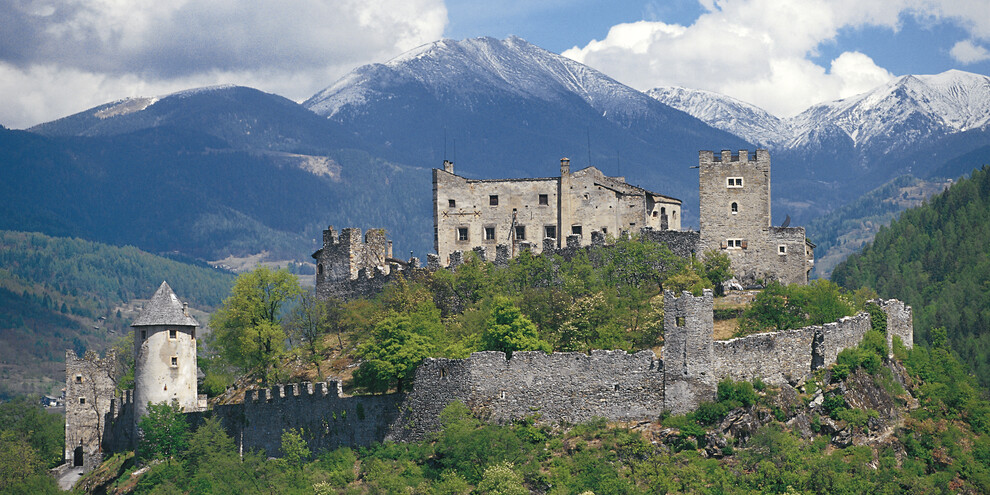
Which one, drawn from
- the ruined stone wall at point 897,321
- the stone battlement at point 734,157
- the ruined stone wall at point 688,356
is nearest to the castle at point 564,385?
the ruined stone wall at point 688,356

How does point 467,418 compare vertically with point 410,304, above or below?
below

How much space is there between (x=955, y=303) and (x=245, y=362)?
129m

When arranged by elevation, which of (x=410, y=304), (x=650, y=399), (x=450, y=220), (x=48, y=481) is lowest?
(x=48, y=481)

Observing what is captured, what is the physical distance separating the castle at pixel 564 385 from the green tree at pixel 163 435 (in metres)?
4.54

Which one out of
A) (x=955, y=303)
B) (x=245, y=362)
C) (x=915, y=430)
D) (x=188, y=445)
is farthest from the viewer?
(x=955, y=303)

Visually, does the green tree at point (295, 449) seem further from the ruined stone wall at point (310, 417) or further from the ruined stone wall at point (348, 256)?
the ruined stone wall at point (348, 256)

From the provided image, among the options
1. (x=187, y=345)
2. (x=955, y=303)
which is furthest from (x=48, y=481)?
(x=955, y=303)

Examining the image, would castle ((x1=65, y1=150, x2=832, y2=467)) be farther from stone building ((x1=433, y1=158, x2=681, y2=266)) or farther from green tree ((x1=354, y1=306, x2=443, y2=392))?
green tree ((x1=354, y1=306, x2=443, y2=392))

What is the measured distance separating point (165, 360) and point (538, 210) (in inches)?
1286

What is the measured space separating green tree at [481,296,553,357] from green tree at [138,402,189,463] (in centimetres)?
2191

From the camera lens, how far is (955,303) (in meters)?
188

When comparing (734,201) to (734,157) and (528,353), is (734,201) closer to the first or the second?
(734,157)

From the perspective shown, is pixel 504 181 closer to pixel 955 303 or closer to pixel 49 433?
pixel 49 433

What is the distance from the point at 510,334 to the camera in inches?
2911
